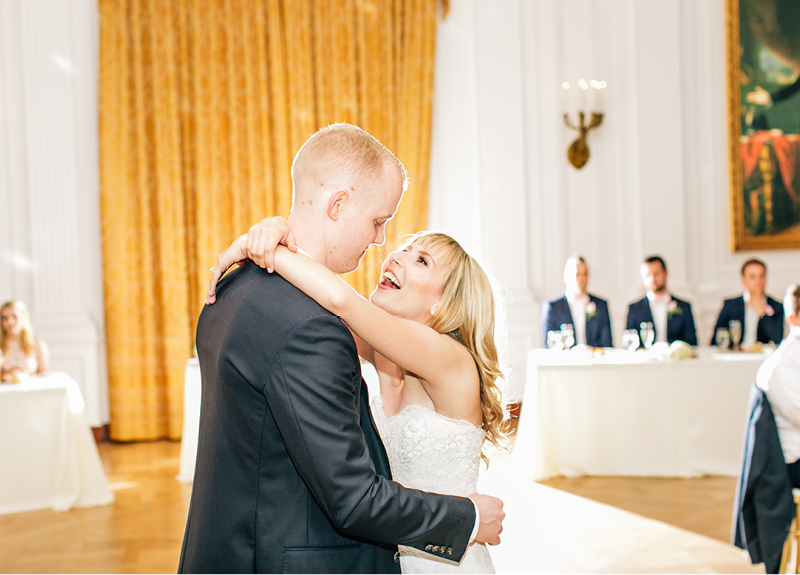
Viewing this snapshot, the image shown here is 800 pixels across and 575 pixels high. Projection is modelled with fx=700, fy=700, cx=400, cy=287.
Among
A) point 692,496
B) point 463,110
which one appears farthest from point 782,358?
point 463,110

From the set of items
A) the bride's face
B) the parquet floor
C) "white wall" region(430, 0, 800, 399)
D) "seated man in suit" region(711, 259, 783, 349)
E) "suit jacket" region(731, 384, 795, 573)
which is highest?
"white wall" region(430, 0, 800, 399)

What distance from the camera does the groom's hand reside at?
137 centimetres

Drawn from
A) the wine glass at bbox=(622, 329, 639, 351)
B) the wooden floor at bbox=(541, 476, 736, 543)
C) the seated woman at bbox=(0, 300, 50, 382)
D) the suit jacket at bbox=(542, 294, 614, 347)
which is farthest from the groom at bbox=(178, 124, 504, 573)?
the suit jacket at bbox=(542, 294, 614, 347)

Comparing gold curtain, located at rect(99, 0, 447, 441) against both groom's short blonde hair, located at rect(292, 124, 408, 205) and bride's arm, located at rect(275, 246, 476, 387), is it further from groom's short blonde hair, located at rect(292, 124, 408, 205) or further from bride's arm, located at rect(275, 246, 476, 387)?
groom's short blonde hair, located at rect(292, 124, 408, 205)

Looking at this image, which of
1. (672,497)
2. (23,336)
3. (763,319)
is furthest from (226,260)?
(763,319)

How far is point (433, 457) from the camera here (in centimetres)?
190

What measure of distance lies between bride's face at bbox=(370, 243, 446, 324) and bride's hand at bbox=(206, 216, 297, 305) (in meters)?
0.53

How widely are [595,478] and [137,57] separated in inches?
216

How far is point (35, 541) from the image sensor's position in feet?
12.8

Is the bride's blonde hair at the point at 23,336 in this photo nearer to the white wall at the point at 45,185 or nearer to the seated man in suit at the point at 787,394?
the white wall at the point at 45,185

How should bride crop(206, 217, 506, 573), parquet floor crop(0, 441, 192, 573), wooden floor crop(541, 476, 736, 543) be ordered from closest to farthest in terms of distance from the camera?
bride crop(206, 217, 506, 573) < parquet floor crop(0, 441, 192, 573) < wooden floor crop(541, 476, 736, 543)

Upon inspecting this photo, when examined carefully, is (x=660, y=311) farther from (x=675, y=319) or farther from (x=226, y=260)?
(x=226, y=260)

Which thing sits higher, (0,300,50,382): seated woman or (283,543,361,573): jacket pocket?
(0,300,50,382): seated woman

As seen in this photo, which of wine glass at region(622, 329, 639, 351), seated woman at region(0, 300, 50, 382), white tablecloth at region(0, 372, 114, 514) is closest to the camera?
white tablecloth at region(0, 372, 114, 514)
